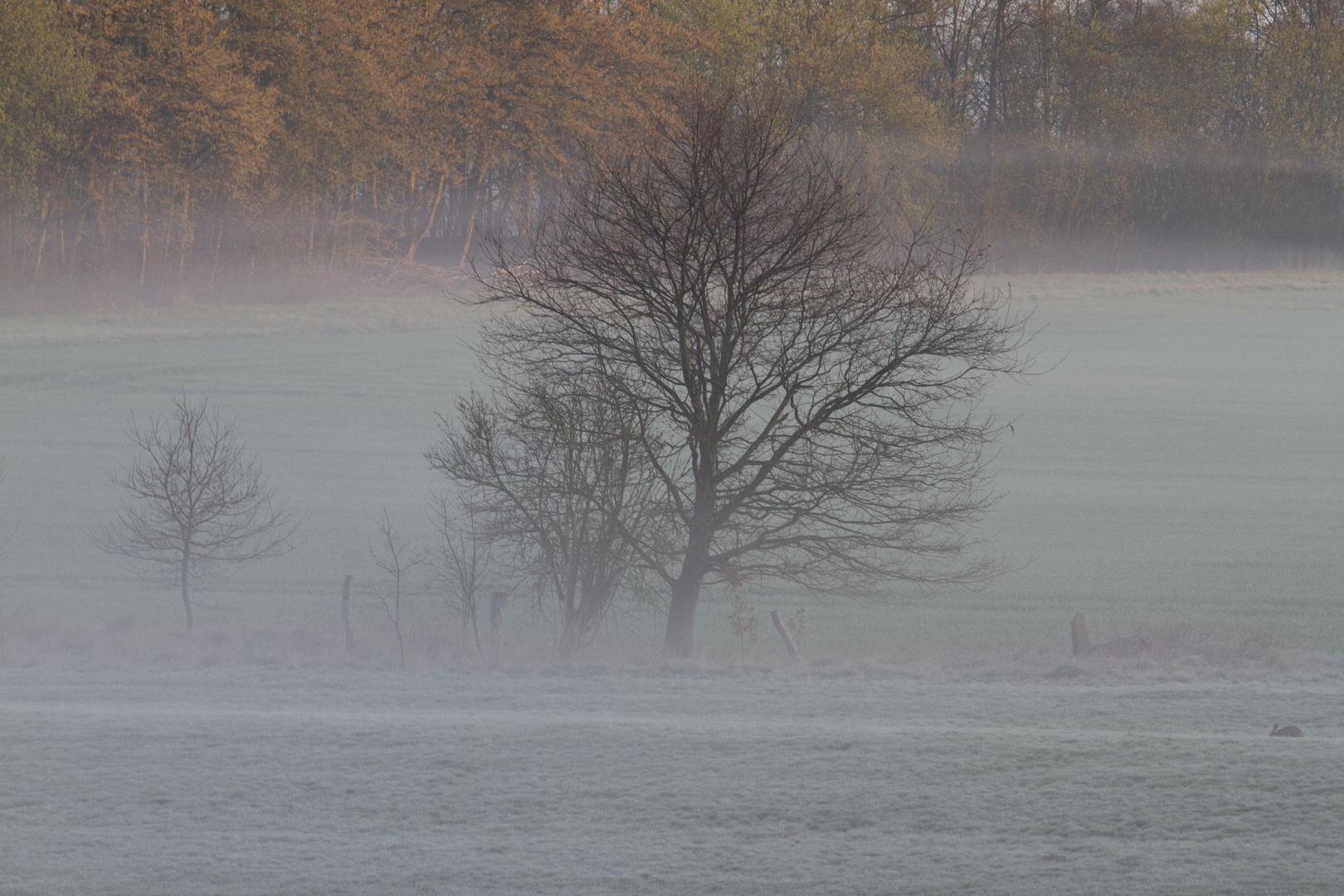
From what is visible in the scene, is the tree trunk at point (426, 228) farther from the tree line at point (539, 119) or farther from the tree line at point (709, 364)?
the tree line at point (709, 364)

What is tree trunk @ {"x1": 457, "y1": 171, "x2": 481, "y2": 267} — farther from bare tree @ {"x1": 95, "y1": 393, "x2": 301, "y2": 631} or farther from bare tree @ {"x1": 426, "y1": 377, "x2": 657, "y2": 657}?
bare tree @ {"x1": 426, "y1": 377, "x2": 657, "y2": 657}

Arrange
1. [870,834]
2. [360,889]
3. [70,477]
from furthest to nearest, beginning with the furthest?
[70,477]
[870,834]
[360,889]

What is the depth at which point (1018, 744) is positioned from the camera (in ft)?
21.2

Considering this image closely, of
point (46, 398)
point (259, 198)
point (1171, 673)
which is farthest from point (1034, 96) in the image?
point (1171, 673)

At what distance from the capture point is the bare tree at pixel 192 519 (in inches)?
757

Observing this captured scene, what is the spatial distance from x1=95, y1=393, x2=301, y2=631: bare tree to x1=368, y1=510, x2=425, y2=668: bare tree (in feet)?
5.20

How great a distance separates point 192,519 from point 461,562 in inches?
183

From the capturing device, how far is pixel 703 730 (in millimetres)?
6953

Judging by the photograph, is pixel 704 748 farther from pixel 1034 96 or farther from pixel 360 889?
pixel 1034 96

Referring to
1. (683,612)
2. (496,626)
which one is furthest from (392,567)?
(496,626)

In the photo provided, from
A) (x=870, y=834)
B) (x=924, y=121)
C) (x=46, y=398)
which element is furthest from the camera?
(x=924, y=121)

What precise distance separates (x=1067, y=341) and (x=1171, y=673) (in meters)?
35.2

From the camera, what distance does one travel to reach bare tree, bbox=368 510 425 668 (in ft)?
61.7

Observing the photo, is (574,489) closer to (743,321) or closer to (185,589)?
(743,321)
